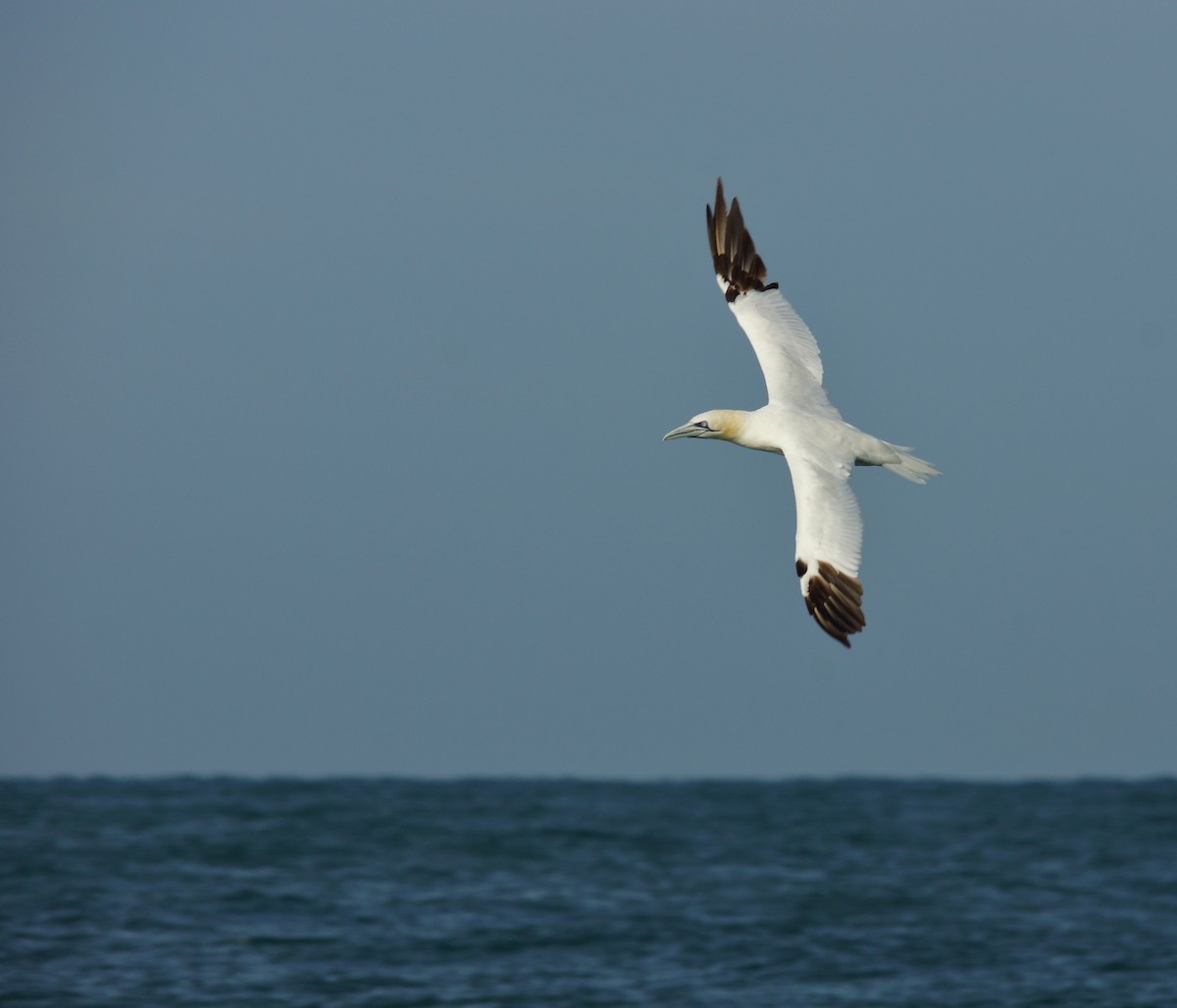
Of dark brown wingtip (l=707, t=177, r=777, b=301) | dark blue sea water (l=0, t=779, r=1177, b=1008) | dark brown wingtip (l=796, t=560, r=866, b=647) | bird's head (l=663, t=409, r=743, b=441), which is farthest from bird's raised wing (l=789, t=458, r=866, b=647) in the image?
dark blue sea water (l=0, t=779, r=1177, b=1008)

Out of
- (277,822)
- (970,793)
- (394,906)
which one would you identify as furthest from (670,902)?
(970,793)

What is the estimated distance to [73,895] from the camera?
28578 mm

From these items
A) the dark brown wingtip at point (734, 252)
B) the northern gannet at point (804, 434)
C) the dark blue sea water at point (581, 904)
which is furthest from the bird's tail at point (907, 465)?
the dark blue sea water at point (581, 904)

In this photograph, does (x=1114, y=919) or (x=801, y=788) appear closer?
(x=1114, y=919)

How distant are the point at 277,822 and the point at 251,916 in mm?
11716

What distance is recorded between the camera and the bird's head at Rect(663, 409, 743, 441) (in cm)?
1516

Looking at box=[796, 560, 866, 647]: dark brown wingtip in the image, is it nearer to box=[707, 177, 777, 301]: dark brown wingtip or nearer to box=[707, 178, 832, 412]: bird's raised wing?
box=[707, 178, 832, 412]: bird's raised wing

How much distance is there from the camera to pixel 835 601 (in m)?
13.8

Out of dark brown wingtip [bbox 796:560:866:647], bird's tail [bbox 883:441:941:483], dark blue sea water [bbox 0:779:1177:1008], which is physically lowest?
dark blue sea water [bbox 0:779:1177:1008]

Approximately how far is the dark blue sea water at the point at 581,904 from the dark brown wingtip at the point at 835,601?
9621mm

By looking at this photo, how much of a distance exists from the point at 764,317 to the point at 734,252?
30.0 inches

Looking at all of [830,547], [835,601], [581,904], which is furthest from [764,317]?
[581,904]

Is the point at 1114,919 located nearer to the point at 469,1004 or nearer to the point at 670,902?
the point at 670,902

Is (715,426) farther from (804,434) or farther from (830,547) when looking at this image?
(830,547)
